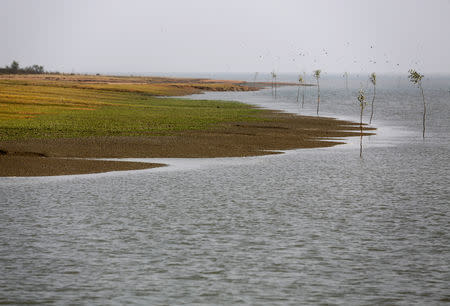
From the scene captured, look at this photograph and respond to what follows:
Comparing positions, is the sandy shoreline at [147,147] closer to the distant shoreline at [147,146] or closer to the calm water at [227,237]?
the distant shoreline at [147,146]

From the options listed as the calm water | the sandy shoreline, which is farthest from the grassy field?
the calm water

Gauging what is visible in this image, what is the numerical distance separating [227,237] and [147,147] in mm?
28328

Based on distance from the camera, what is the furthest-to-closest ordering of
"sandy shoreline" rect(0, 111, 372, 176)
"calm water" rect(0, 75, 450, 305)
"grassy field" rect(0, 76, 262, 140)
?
1. "grassy field" rect(0, 76, 262, 140)
2. "sandy shoreline" rect(0, 111, 372, 176)
3. "calm water" rect(0, 75, 450, 305)

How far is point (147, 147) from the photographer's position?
5031 centimetres

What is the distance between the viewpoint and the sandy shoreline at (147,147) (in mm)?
40694

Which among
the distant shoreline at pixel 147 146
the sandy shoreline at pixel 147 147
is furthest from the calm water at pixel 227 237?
the distant shoreline at pixel 147 146

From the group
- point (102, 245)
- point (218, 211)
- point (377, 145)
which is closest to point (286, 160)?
point (377, 145)

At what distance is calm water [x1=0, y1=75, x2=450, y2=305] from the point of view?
17031 millimetres

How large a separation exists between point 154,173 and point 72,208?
11283 mm

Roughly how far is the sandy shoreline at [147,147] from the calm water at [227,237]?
328 cm

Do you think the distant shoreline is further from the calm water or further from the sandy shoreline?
the calm water

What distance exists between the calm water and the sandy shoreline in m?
3.28

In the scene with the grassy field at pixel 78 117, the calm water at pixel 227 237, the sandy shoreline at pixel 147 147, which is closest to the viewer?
the calm water at pixel 227 237

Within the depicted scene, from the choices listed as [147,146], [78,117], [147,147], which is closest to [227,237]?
[147,147]
